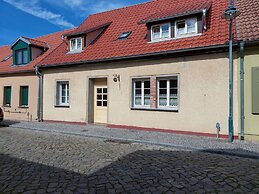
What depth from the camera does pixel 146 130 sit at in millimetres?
11078

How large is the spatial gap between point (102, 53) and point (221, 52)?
6.06 m

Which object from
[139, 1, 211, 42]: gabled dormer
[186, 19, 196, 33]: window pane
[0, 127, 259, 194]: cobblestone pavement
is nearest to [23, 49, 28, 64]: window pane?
[139, 1, 211, 42]: gabled dormer

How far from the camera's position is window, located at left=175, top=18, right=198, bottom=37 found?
10.7 m

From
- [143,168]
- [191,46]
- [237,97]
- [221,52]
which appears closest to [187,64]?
[191,46]

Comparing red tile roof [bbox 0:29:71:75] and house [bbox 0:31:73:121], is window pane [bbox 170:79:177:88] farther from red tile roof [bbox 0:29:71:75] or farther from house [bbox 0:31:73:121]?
red tile roof [bbox 0:29:71:75]

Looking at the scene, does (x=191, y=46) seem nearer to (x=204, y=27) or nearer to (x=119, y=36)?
(x=204, y=27)

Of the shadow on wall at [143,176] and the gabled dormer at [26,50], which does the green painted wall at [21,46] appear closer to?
the gabled dormer at [26,50]

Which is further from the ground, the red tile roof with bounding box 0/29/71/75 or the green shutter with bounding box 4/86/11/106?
the red tile roof with bounding box 0/29/71/75

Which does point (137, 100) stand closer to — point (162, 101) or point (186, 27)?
point (162, 101)

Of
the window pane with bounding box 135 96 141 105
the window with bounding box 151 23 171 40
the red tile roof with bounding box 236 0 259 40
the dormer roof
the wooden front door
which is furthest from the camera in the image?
the dormer roof

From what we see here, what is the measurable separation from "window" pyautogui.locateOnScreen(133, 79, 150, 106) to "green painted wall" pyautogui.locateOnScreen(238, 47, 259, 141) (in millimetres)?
4240

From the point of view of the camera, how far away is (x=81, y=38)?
14.2 m

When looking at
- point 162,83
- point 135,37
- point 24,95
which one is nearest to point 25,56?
point 24,95

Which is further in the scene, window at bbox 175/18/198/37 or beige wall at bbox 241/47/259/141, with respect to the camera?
window at bbox 175/18/198/37
